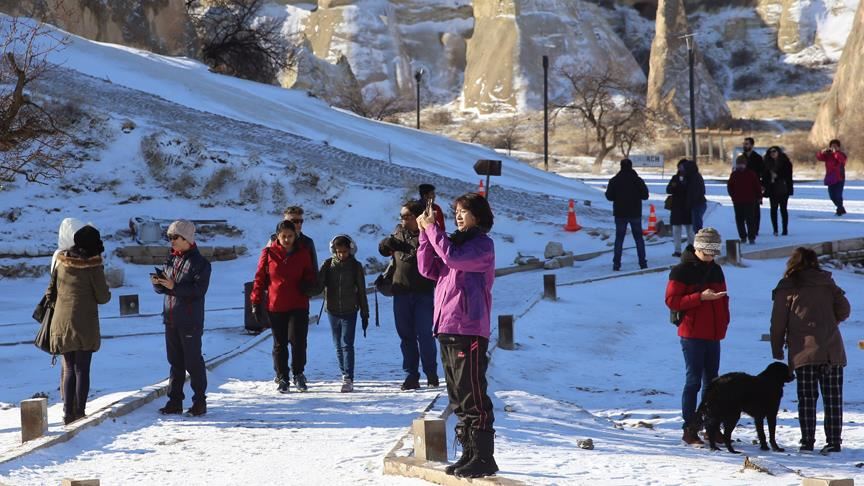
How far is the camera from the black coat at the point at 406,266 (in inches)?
458

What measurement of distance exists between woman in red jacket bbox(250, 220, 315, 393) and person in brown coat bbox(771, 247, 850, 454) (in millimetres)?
4030

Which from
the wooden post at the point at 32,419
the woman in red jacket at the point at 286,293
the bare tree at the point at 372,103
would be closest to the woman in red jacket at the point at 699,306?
the woman in red jacket at the point at 286,293

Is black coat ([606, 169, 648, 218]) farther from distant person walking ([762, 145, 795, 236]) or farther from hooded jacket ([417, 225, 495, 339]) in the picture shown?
hooded jacket ([417, 225, 495, 339])

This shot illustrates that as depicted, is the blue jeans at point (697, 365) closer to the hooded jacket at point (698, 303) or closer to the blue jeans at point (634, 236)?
the hooded jacket at point (698, 303)

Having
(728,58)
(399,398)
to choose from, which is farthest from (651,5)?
(399,398)

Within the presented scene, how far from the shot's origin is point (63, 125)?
2741 cm

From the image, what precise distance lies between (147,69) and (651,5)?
58080 millimetres

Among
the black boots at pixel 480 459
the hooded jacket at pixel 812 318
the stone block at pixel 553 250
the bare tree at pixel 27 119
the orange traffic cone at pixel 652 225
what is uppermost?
the bare tree at pixel 27 119

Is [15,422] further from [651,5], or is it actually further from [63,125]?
[651,5]

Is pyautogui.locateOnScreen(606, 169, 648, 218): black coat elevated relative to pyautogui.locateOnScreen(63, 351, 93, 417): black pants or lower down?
elevated

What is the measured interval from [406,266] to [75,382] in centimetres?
289

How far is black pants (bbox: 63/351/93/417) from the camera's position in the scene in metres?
10.3

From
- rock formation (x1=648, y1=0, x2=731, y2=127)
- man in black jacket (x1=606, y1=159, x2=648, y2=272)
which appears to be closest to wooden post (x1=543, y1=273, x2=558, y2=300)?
man in black jacket (x1=606, y1=159, x2=648, y2=272)

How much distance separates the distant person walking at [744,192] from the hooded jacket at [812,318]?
37.9 feet
